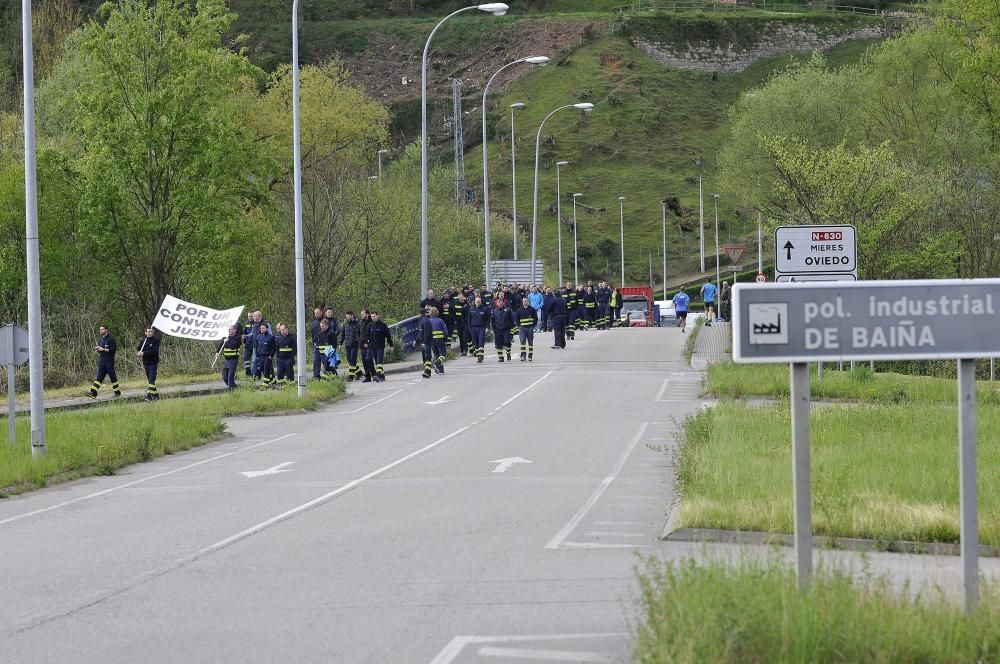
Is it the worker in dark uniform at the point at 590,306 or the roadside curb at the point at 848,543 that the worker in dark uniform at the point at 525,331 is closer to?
the worker in dark uniform at the point at 590,306

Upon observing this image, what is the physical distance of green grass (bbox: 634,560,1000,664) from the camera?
718 cm

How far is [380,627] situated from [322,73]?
2801 inches

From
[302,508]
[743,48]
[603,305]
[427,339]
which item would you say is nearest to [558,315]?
[427,339]

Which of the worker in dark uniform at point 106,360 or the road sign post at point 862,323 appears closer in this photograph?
the road sign post at point 862,323

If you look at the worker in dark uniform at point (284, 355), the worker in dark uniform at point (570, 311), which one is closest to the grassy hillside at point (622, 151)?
the worker in dark uniform at point (570, 311)

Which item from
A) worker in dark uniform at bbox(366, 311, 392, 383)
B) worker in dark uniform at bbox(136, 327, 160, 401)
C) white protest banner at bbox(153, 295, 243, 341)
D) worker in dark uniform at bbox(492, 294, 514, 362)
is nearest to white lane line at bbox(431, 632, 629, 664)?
worker in dark uniform at bbox(136, 327, 160, 401)

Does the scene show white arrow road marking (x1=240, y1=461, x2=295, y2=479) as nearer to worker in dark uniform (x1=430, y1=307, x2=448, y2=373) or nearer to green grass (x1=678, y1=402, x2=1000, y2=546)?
green grass (x1=678, y1=402, x2=1000, y2=546)

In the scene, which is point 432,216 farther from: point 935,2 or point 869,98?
point 935,2

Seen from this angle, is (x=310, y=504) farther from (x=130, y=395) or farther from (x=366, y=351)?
(x=366, y=351)

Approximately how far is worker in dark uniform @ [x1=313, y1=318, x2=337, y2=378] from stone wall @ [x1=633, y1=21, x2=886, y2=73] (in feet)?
344

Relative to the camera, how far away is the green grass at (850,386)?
25672 millimetres

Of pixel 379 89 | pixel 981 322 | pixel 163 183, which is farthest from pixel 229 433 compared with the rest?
pixel 379 89

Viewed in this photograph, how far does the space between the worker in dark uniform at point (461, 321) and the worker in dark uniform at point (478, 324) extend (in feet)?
3.93

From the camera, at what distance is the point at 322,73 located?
78.3 m
